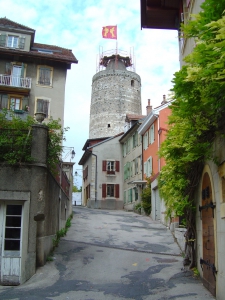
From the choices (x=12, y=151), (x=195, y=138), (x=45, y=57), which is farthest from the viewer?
(x=45, y=57)

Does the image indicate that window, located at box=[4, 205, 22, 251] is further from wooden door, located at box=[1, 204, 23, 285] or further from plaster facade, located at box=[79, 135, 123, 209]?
plaster facade, located at box=[79, 135, 123, 209]

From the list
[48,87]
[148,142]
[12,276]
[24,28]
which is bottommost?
Answer: [12,276]

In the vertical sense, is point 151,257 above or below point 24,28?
below

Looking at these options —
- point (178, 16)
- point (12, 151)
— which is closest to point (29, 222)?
point (12, 151)


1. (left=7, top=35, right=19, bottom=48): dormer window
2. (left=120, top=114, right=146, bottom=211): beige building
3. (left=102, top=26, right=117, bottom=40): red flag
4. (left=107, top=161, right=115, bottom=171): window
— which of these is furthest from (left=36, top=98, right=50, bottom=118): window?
(left=102, top=26, right=117, bottom=40): red flag

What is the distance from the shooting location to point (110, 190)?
36.9 meters

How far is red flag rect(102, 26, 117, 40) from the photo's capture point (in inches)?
2277

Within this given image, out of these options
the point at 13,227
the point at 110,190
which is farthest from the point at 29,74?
the point at 13,227

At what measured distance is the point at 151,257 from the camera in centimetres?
1197

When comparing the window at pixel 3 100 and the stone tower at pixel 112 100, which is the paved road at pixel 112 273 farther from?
the stone tower at pixel 112 100

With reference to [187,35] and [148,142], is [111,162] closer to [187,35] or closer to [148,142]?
[148,142]

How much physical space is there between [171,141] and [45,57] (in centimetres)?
2161

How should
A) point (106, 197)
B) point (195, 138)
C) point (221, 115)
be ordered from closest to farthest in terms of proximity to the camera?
point (221, 115) → point (195, 138) → point (106, 197)

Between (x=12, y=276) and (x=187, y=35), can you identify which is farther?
(x=12, y=276)
